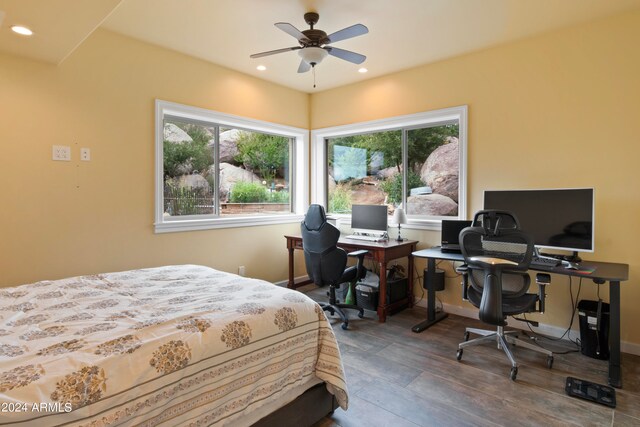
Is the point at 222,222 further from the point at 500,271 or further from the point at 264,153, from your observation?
the point at 500,271

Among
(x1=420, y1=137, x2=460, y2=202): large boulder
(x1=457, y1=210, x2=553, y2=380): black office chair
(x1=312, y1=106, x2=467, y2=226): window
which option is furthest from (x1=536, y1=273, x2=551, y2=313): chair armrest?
(x1=420, y1=137, x2=460, y2=202): large boulder

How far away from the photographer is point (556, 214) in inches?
114

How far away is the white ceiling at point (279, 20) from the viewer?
220cm

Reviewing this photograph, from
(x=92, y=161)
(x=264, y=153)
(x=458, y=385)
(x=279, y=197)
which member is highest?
(x=264, y=153)

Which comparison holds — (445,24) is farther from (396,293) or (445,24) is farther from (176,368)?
(176,368)

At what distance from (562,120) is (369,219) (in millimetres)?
2157

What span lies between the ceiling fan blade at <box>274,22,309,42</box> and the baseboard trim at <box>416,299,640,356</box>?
3.07 meters

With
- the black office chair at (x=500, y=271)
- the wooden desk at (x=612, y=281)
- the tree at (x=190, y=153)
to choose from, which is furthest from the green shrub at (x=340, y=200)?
the wooden desk at (x=612, y=281)

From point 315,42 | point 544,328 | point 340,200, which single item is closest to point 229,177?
point 340,200

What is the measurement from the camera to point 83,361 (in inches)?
46.6

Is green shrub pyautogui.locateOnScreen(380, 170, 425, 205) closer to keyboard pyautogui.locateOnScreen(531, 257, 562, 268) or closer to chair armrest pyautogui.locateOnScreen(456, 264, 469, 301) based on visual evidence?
chair armrest pyautogui.locateOnScreen(456, 264, 469, 301)

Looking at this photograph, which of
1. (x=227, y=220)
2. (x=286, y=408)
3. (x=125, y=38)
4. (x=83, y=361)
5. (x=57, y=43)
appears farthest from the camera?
(x=227, y=220)

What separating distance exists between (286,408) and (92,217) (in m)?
2.42

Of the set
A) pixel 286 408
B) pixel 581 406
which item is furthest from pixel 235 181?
pixel 581 406
